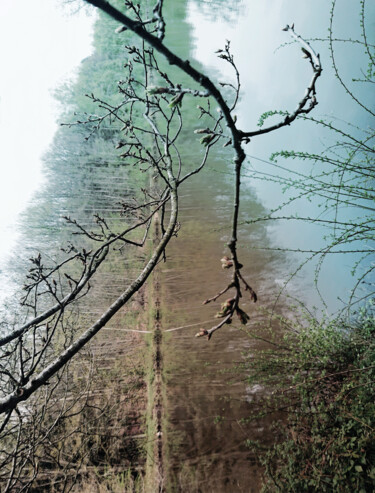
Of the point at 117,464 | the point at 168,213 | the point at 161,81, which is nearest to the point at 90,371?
the point at 117,464

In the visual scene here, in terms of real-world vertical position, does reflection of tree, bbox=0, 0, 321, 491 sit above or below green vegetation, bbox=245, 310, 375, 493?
above

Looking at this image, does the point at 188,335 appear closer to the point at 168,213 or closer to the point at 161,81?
the point at 168,213

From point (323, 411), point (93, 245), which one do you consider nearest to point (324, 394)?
A: point (323, 411)

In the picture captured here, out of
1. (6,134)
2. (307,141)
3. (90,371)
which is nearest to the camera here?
(90,371)

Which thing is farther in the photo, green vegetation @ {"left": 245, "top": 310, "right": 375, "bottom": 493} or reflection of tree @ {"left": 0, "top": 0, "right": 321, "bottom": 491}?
green vegetation @ {"left": 245, "top": 310, "right": 375, "bottom": 493}

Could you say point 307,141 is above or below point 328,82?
below

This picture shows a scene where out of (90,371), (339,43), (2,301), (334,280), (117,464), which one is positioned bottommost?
(117,464)

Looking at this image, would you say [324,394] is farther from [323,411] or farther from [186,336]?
[186,336]

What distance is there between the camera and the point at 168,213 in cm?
177

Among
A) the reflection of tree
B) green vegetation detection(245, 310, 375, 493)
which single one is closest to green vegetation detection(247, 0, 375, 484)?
green vegetation detection(245, 310, 375, 493)

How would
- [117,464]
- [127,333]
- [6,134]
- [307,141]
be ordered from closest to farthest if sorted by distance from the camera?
[117,464]
[127,333]
[6,134]
[307,141]

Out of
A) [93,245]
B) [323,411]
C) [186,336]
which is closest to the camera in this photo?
[323,411]

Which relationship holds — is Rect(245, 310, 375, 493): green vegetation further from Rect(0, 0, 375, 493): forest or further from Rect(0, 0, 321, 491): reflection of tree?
Rect(0, 0, 321, 491): reflection of tree

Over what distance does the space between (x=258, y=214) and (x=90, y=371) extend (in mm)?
1120
